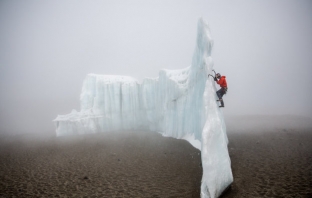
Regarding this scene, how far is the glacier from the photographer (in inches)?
244

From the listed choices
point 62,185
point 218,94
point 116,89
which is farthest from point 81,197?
point 116,89

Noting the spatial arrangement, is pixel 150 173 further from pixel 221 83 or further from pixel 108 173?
pixel 221 83

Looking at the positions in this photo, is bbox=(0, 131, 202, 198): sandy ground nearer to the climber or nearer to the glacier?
the glacier

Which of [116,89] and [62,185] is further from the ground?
[116,89]

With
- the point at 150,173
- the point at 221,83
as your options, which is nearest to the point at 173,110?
the point at 221,83

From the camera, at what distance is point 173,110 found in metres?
16.3

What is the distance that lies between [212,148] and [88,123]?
2055 cm

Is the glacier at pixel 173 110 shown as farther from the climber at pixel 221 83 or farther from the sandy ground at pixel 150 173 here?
the sandy ground at pixel 150 173

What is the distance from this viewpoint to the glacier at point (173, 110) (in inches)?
244

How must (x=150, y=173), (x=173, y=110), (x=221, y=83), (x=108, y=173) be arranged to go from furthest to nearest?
(x=173, y=110) → (x=221, y=83) → (x=108, y=173) → (x=150, y=173)

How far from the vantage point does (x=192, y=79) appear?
43.7 ft

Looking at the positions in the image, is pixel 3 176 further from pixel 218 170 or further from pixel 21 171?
pixel 218 170

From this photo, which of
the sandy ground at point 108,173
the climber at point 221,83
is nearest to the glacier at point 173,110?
the climber at point 221,83

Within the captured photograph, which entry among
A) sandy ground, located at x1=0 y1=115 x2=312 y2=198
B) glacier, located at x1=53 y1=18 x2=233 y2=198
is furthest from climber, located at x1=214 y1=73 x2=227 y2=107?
sandy ground, located at x1=0 y1=115 x2=312 y2=198
